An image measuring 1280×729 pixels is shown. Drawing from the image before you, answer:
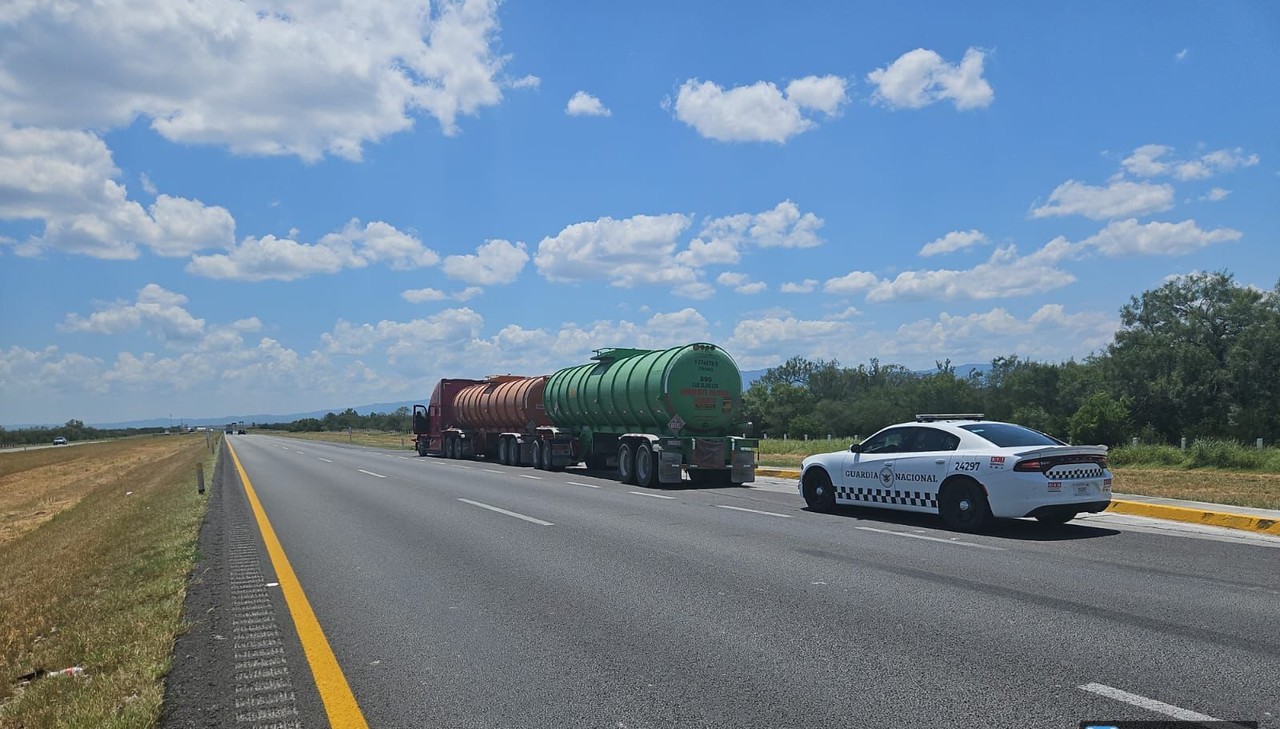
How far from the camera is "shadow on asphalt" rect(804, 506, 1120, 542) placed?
10.9 metres

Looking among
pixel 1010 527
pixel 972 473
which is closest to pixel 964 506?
pixel 972 473

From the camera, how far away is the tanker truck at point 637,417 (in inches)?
822

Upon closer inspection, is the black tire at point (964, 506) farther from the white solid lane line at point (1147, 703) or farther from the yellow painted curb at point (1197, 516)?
the white solid lane line at point (1147, 703)

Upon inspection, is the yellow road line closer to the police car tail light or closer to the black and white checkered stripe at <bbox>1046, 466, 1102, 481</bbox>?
the police car tail light

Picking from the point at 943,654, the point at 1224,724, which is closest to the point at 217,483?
the point at 943,654

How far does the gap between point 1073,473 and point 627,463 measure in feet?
41.5

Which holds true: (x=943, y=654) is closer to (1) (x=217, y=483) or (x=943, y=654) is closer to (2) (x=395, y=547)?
(2) (x=395, y=547)

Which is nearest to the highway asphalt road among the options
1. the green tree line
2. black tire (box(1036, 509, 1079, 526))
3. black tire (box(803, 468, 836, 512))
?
black tire (box(1036, 509, 1079, 526))

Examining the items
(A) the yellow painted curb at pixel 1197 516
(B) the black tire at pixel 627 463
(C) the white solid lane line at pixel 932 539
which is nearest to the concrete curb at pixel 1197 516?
(A) the yellow painted curb at pixel 1197 516

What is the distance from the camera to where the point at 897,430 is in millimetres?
12977

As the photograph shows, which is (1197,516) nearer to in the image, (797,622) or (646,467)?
(797,622)

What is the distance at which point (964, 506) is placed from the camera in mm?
11453

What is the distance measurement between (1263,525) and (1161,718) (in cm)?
884

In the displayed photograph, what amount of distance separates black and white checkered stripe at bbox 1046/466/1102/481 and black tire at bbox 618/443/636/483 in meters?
12.2
